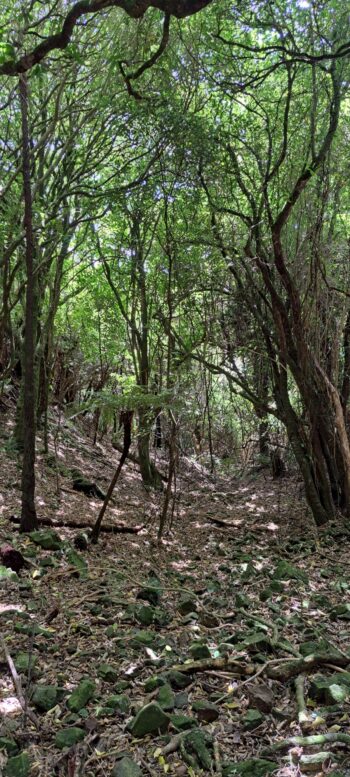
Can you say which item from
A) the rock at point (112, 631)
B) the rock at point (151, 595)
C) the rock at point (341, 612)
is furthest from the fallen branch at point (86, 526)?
the rock at point (341, 612)

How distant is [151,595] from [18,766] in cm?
205

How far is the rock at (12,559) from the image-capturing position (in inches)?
165

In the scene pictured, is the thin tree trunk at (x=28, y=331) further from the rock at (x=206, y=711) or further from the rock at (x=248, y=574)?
the rock at (x=206, y=711)

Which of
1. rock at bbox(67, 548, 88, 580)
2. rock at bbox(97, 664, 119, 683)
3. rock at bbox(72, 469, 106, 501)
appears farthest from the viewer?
rock at bbox(72, 469, 106, 501)

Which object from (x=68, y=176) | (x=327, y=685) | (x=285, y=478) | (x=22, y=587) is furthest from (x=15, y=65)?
(x=285, y=478)

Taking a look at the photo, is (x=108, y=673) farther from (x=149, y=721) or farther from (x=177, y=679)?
(x=149, y=721)

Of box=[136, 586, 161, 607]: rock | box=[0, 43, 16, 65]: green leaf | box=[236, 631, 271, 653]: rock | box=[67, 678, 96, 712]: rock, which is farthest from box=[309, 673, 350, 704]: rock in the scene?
box=[0, 43, 16, 65]: green leaf

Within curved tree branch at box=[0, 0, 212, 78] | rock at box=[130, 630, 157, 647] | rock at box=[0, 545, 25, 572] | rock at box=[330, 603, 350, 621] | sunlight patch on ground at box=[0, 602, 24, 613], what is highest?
curved tree branch at box=[0, 0, 212, 78]

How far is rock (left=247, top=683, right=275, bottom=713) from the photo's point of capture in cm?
256

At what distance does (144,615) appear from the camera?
3.60 meters

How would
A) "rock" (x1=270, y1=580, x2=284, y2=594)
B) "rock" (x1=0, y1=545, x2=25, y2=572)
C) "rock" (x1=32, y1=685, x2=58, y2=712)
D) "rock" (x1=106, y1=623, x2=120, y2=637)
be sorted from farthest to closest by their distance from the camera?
"rock" (x1=270, y1=580, x2=284, y2=594)
"rock" (x1=0, y1=545, x2=25, y2=572)
"rock" (x1=106, y1=623, x2=120, y2=637)
"rock" (x1=32, y1=685, x2=58, y2=712)

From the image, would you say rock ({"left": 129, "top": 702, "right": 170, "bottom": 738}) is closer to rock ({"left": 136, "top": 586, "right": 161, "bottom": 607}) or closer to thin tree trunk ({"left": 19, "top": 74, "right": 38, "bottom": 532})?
rock ({"left": 136, "top": 586, "right": 161, "bottom": 607})

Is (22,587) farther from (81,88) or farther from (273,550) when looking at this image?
(81,88)

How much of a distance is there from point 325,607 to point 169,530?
291 centimetres
